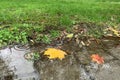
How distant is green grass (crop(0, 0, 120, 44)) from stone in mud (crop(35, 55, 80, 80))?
0.74m

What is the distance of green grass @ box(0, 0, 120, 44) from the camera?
169 inches

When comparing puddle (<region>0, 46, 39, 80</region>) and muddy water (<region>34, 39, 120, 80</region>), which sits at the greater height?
puddle (<region>0, 46, 39, 80</region>)

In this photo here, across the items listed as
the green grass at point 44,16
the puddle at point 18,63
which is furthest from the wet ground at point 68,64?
the green grass at point 44,16

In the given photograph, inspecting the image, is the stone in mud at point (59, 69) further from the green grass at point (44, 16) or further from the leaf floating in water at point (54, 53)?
the green grass at point (44, 16)

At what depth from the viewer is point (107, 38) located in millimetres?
4391

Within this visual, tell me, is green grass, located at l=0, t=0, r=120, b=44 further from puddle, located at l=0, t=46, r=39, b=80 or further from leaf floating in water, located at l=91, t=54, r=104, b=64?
leaf floating in water, located at l=91, t=54, r=104, b=64

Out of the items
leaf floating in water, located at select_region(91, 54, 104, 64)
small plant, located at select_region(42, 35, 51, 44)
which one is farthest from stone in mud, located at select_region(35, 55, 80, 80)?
small plant, located at select_region(42, 35, 51, 44)

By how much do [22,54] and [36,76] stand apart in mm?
626

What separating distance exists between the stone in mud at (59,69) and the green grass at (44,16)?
29.2 inches

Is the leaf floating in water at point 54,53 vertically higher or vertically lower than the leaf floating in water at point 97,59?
higher

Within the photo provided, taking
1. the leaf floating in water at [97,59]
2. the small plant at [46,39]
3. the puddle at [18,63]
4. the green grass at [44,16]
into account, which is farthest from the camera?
the green grass at [44,16]

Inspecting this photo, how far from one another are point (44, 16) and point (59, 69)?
177 cm

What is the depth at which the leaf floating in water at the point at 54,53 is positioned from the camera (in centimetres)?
356

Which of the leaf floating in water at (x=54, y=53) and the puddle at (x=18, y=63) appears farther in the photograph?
the leaf floating in water at (x=54, y=53)
